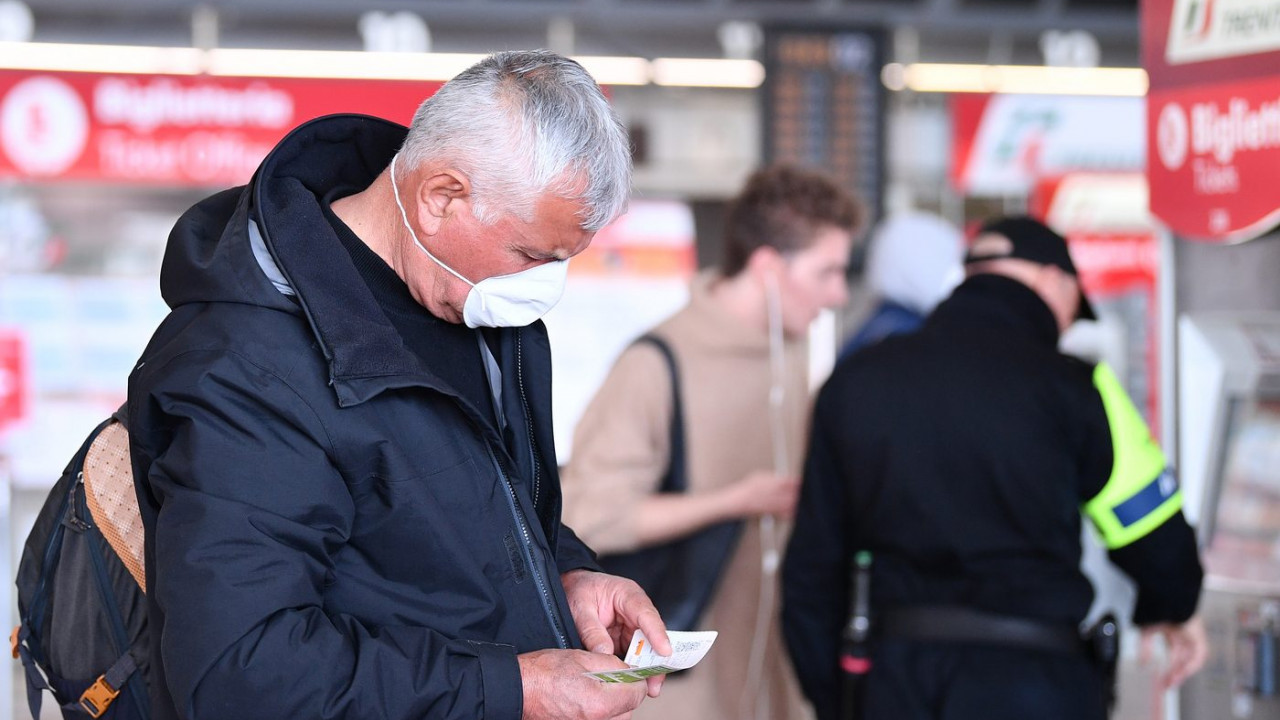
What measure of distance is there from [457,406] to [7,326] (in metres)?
4.83

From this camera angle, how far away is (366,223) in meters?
1.61

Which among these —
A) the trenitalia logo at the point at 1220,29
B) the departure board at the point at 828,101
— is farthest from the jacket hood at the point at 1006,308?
the departure board at the point at 828,101

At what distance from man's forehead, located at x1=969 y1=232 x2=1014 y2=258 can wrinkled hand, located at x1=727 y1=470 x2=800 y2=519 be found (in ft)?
2.09

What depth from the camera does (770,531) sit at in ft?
10.2

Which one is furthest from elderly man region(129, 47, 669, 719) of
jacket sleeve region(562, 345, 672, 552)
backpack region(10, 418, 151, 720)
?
jacket sleeve region(562, 345, 672, 552)

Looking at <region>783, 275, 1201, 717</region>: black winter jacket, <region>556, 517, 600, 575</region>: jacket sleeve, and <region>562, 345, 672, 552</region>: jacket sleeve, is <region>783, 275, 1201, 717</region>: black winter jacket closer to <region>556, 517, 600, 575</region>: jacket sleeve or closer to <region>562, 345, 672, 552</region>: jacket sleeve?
<region>562, 345, 672, 552</region>: jacket sleeve

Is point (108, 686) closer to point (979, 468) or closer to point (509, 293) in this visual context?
point (509, 293)

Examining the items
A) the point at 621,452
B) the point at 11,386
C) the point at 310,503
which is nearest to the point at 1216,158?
the point at 621,452

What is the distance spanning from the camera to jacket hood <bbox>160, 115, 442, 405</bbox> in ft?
4.69

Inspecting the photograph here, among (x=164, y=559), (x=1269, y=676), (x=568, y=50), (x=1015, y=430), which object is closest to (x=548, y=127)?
(x=164, y=559)

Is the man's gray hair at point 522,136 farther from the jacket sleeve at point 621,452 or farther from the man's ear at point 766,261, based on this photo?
the man's ear at point 766,261

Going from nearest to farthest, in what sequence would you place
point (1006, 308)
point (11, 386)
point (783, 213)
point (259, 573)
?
point (259, 573) < point (1006, 308) < point (783, 213) < point (11, 386)

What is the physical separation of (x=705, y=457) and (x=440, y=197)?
1.60 m

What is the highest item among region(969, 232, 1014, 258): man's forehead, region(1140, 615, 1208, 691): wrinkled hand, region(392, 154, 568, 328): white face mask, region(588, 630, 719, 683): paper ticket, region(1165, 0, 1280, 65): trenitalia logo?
region(1165, 0, 1280, 65): trenitalia logo
